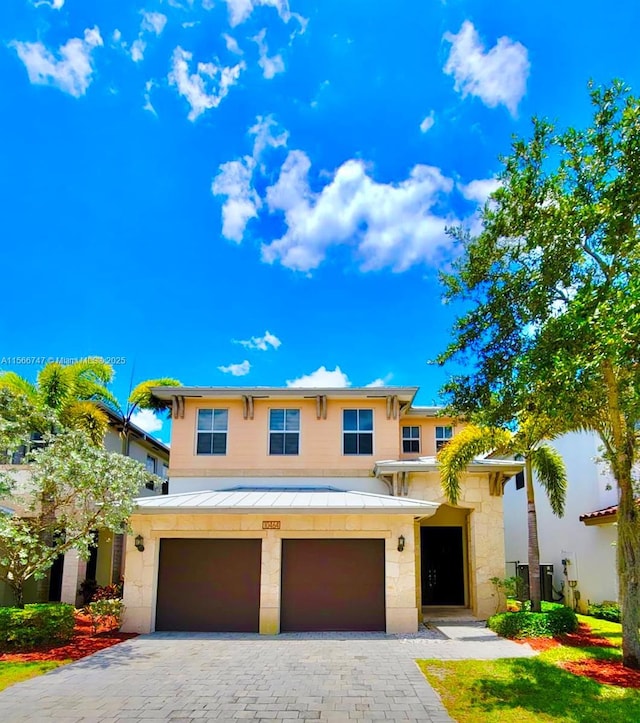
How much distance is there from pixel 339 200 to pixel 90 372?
10.6 metres

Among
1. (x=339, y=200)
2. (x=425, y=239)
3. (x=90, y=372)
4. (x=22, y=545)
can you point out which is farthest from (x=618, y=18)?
(x=90, y=372)

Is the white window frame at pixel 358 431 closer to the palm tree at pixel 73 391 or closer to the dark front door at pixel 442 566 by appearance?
the dark front door at pixel 442 566

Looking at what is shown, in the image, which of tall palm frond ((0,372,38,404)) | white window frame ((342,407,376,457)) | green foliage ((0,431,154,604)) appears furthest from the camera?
white window frame ((342,407,376,457))

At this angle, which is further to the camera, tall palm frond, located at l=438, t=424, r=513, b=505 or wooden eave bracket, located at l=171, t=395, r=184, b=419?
wooden eave bracket, located at l=171, t=395, r=184, b=419

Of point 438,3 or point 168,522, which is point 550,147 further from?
point 168,522

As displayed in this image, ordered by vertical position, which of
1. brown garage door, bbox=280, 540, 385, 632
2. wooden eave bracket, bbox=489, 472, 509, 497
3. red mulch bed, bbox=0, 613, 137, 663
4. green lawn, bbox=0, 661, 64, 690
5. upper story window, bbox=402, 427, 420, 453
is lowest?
red mulch bed, bbox=0, 613, 137, 663

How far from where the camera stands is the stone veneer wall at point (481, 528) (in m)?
15.6

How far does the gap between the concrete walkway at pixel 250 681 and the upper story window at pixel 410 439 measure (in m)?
7.93

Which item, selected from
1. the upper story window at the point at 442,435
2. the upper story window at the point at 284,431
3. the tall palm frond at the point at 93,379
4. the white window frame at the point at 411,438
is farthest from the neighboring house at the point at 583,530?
the tall palm frond at the point at 93,379

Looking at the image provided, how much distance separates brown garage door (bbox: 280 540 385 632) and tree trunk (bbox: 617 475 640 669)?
6054mm

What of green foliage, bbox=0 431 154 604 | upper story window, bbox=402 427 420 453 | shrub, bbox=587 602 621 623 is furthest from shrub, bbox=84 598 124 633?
shrub, bbox=587 602 621 623

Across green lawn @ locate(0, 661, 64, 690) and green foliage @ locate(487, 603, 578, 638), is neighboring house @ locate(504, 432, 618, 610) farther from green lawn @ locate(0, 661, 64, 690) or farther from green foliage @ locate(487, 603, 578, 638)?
green lawn @ locate(0, 661, 64, 690)

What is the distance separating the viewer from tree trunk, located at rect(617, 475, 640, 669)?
9.16 metres

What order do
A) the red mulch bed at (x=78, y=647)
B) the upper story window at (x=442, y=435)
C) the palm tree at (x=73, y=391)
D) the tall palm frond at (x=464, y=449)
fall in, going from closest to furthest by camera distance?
the red mulch bed at (x=78, y=647)
the tall palm frond at (x=464, y=449)
the palm tree at (x=73, y=391)
the upper story window at (x=442, y=435)
